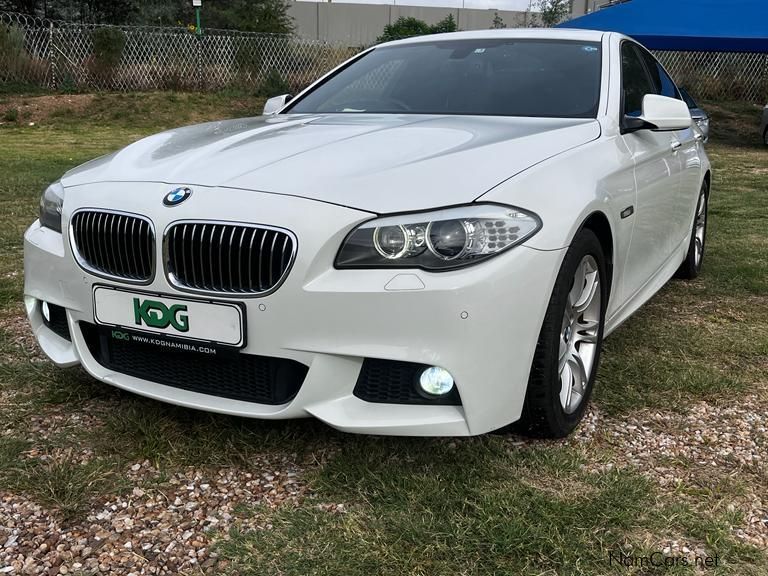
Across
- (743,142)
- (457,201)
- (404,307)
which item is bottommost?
(743,142)

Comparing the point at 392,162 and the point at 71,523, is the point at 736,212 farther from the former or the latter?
the point at 71,523

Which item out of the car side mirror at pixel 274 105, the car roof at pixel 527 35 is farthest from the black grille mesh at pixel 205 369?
the car roof at pixel 527 35

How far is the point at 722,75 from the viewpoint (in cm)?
1741

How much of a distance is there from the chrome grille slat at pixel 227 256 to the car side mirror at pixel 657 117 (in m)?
1.56

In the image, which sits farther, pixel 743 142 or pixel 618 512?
pixel 743 142

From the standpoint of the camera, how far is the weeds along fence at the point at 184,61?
50.2 feet

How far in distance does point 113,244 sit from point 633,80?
7.72ft

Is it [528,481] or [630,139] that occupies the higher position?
[630,139]

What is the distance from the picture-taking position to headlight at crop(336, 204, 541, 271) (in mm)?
1873

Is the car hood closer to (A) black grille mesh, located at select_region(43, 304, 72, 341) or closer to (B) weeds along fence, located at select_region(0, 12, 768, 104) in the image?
(A) black grille mesh, located at select_region(43, 304, 72, 341)

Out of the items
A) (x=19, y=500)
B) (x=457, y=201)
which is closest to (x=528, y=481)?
(x=457, y=201)

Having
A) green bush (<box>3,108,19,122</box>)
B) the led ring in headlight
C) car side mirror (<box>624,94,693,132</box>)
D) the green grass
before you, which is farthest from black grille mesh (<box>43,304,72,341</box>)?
green bush (<box>3,108,19,122</box>)

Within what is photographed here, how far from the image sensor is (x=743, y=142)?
13648 mm

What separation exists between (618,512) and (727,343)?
1.65 m
